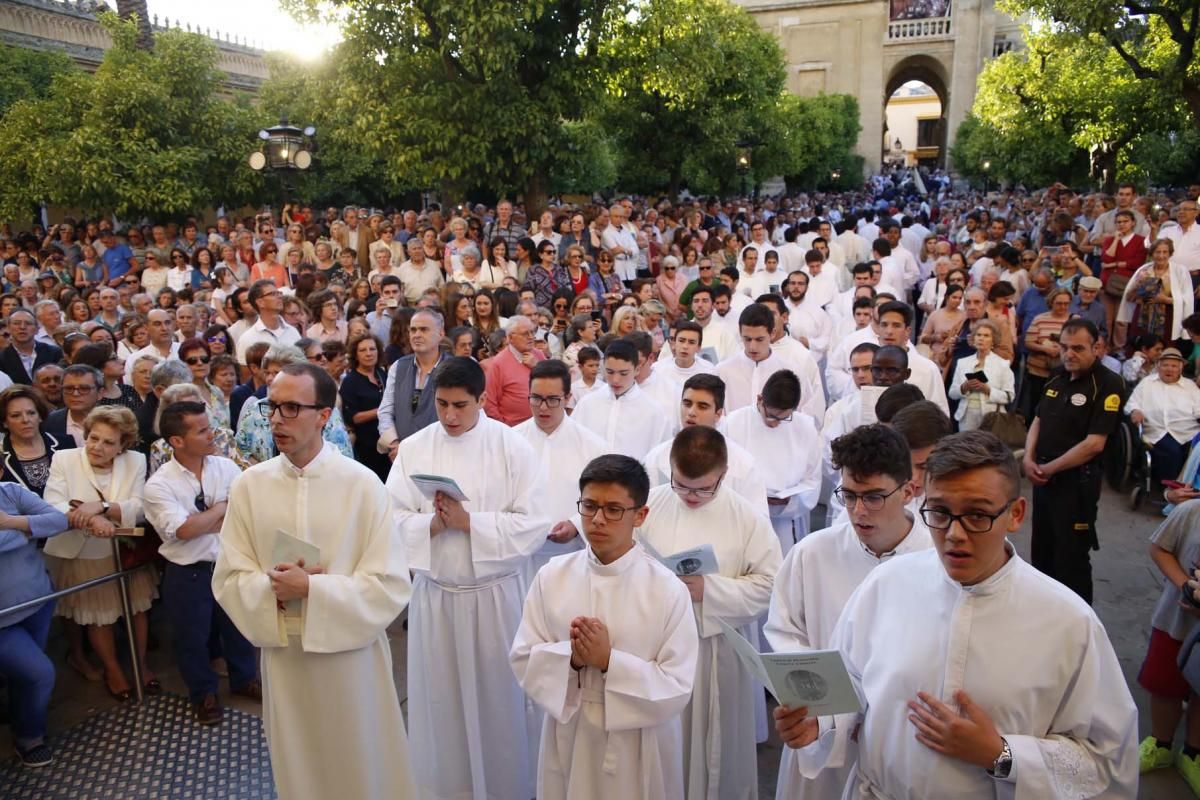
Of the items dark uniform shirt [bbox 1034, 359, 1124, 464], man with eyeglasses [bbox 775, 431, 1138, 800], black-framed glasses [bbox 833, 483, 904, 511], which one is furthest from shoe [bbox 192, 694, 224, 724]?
dark uniform shirt [bbox 1034, 359, 1124, 464]

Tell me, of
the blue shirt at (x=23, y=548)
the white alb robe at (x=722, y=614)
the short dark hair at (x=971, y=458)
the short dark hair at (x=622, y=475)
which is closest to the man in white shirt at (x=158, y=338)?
the blue shirt at (x=23, y=548)

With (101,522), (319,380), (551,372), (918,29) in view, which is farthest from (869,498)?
(918,29)

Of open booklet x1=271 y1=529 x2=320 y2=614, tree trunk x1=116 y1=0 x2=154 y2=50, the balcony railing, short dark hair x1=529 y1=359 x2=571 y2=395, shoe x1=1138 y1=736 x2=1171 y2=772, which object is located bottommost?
shoe x1=1138 y1=736 x2=1171 y2=772

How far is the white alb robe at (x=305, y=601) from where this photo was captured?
11.9 feet

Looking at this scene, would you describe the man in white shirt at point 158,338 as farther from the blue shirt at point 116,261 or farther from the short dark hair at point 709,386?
the blue shirt at point 116,261

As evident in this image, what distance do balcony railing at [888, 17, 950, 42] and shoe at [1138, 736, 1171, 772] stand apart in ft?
179

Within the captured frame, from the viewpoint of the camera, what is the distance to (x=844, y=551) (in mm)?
3418

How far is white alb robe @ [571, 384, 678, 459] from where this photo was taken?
6277 mm

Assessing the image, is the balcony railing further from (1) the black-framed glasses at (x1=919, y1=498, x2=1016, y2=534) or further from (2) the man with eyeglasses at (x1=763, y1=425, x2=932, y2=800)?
(1) the black-framed glasses at (x1=919, y1=498, x2=1016, y2=534)

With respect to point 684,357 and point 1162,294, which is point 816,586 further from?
point 1162,294

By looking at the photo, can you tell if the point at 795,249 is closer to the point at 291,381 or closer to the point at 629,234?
the point at 629,234

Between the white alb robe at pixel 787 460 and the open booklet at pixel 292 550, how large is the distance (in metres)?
3.16

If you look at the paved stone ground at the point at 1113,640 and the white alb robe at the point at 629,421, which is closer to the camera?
the paved stone ground at the point at 1113,640

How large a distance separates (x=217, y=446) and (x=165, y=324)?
264 cm
